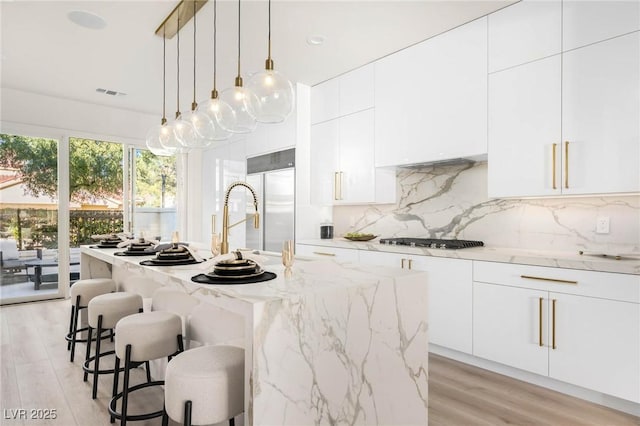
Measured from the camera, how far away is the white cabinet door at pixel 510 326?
243 cm

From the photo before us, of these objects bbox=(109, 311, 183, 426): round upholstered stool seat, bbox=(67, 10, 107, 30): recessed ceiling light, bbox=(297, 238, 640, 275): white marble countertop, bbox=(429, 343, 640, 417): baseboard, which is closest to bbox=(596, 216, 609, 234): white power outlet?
bbox=(297, 238, 640, 275): white marble countertop

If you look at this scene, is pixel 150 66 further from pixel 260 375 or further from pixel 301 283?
pixel 260 375

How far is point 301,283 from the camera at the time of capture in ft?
5.02

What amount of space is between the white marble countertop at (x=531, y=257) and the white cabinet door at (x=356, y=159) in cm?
61

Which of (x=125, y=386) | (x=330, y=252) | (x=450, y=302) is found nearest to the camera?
(x=125, y=386)

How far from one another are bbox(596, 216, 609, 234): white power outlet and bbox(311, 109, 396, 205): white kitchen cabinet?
1.64m

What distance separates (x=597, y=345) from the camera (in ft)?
7.17

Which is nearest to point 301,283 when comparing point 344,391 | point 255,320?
point 255,320

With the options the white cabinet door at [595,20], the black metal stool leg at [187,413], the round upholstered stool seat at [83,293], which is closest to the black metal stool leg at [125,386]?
the black metal stool leg at [187,413]

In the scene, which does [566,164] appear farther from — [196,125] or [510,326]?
[196,125]

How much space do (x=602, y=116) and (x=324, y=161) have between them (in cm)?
256

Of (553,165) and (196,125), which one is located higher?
(196,125)

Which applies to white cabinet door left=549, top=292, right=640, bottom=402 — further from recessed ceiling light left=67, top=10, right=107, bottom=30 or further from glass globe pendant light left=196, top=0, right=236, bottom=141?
recessed ceiling light left=67, top=10, right=107, bottom=30

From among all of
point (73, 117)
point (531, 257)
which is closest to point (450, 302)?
point (531, 257)
